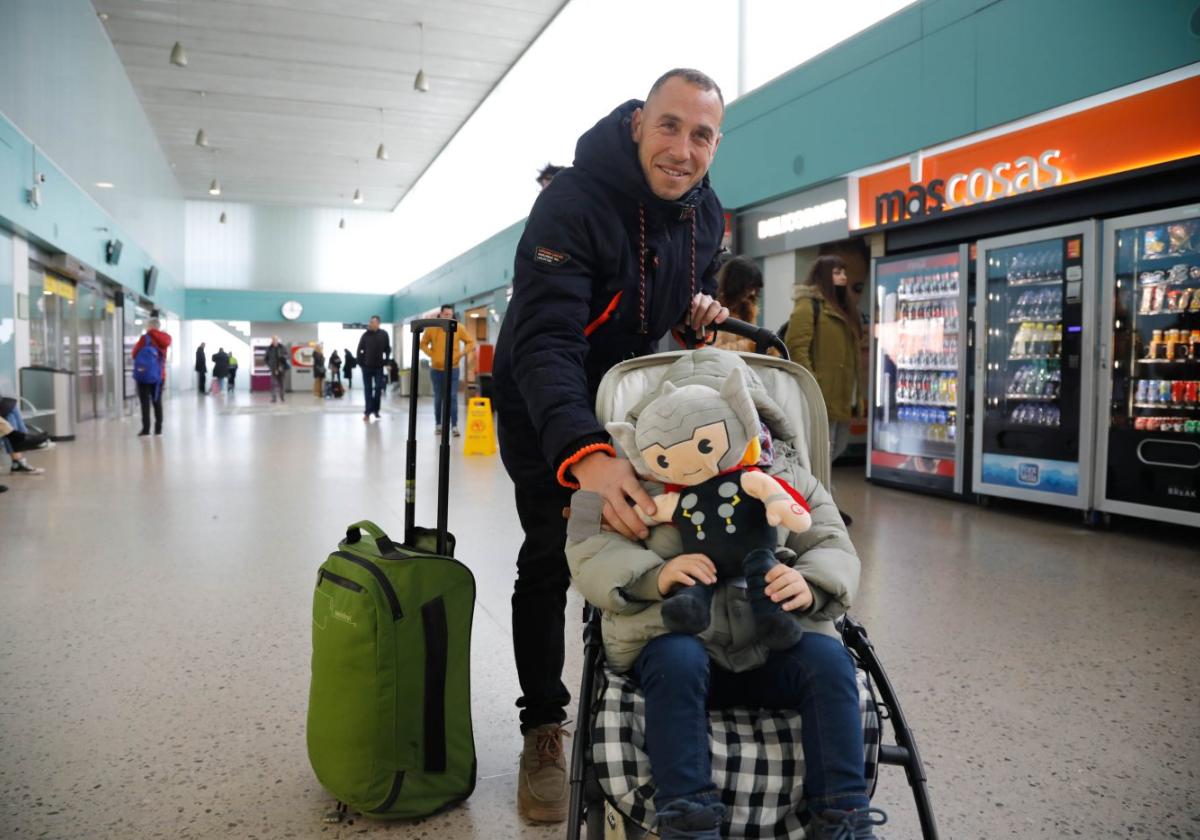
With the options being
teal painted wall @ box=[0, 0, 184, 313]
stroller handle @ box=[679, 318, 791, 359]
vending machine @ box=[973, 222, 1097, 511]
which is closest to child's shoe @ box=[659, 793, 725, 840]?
stroller handle @ box=[679, 318, 791, 359]

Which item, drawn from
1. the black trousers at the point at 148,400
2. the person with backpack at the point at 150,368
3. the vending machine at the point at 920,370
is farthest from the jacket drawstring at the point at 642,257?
the black trousers at the point at 148,400

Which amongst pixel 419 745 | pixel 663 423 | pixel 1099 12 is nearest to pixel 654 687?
pixel 663 423

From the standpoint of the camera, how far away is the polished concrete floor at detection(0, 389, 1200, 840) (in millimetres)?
1893

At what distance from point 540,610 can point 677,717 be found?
0.74 m

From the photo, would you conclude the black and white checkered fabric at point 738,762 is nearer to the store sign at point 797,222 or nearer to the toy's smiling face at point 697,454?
the toy's smiling face at point 697,454

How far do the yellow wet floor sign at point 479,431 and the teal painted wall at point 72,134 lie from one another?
5.72 meters

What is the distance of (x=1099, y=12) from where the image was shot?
Result: 5.04m

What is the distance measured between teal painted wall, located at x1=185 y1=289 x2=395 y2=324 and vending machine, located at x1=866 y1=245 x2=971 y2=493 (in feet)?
93.6

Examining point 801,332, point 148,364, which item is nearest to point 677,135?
point 801,332

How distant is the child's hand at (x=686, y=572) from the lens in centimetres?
135

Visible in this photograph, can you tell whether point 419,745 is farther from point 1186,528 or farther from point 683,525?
point 1186,528

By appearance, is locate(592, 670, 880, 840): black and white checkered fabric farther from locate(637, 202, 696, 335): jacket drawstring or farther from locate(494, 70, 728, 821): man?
locate(637, 202, 696, 335): jacket drawstring

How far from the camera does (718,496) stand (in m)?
1.40

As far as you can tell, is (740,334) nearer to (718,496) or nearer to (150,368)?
(718,496)
